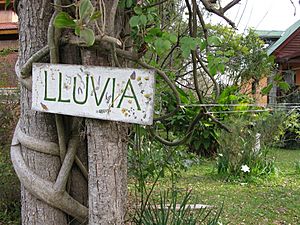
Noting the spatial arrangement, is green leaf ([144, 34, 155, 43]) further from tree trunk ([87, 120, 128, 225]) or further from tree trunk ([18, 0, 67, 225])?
tree trunk ([18, 0, 67, 225])

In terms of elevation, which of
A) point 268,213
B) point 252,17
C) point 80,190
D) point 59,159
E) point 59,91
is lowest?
point 268,213

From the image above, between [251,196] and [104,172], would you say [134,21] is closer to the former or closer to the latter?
[104,172]

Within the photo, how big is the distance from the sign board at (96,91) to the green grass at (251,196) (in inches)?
75.8

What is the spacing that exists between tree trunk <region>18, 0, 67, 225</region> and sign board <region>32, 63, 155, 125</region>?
177mm

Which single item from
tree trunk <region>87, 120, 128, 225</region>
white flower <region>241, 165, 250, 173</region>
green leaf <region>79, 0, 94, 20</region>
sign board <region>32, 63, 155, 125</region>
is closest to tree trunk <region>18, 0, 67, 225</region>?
sign board <region>32, 63, 155, 125</region>

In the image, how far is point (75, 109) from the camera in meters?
1.60

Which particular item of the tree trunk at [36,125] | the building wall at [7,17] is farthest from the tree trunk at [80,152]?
the building wall at [7,17]

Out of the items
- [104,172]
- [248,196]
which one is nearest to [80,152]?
[104,172]

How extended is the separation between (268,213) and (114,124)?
2729mm

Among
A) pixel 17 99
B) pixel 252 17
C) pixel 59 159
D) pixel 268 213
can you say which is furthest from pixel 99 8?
pixel 252 17

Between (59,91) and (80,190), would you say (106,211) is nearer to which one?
(80,190)

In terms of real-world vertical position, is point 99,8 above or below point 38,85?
above

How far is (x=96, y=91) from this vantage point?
1550 mm

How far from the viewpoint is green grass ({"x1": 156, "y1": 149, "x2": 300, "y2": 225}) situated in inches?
146
